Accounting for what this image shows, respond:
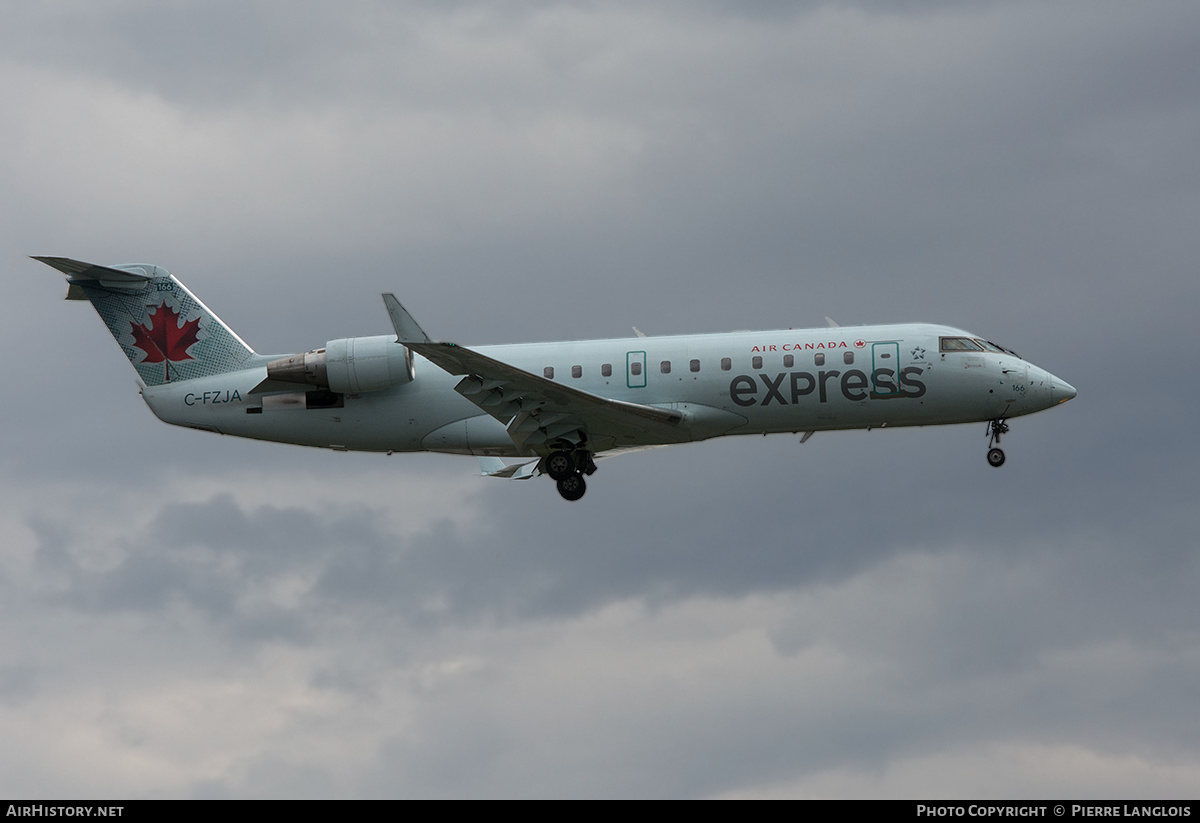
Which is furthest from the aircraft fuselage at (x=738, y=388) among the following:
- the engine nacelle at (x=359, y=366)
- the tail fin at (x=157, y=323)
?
the tail fin at (x=157, y=323)

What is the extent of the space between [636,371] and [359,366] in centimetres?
800

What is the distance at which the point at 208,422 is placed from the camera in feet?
→ 139

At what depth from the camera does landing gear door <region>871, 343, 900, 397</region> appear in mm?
39219

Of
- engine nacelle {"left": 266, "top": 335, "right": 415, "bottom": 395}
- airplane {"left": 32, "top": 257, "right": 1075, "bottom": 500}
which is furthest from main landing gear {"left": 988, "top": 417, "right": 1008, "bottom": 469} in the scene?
engine nacelle {"left": 266, "top": 335, "right": 415, "bottom": 395}

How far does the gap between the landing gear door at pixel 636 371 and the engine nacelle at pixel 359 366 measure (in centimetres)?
637

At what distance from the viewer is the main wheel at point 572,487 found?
1598 inches

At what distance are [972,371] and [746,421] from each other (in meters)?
6.54

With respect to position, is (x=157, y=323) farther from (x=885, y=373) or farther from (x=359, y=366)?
(x=885, y=373)

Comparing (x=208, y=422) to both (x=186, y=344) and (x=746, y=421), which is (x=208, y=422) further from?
(x=746, y=421)

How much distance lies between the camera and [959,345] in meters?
39.9

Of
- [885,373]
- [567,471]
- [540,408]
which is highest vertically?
[885,373]

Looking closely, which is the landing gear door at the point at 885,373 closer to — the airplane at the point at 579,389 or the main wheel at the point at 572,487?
the airplane at the point at 579,389

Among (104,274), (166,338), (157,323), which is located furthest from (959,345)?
(104,274)

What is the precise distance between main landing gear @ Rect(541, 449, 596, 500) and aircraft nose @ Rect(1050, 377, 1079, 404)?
44.8ft
